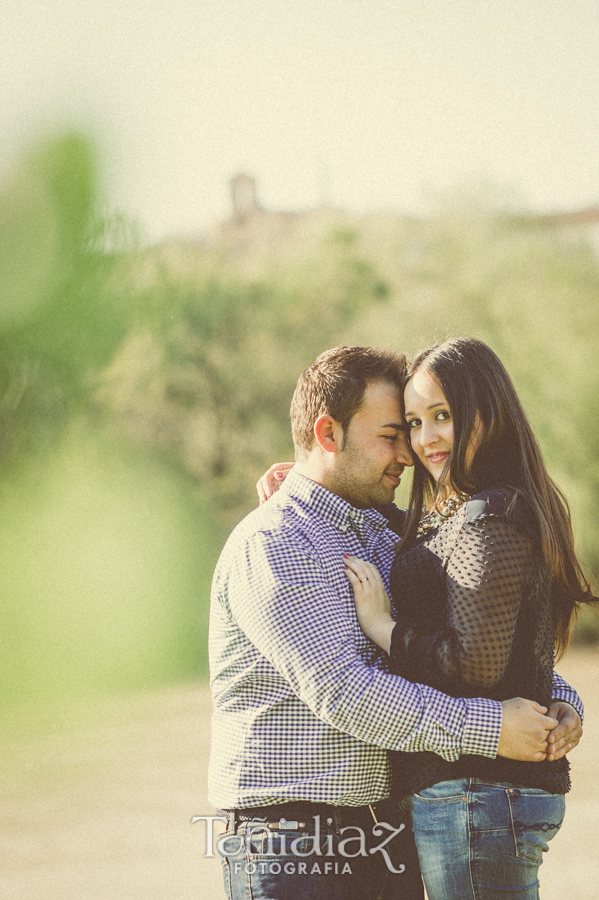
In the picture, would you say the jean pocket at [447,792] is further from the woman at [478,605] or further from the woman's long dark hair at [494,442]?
the woman's long dark hair at [494,442]

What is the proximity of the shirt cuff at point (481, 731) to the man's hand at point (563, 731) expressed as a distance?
0.16 m

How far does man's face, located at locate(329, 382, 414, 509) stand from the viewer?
2.31 m

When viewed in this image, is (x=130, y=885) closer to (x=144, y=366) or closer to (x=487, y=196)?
(x=144, y=366)

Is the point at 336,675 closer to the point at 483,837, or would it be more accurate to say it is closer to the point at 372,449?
the point at 483,837

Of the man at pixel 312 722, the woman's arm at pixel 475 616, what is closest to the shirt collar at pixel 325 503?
the man at pixel 312 722

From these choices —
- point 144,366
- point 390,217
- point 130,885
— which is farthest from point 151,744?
point 390,217

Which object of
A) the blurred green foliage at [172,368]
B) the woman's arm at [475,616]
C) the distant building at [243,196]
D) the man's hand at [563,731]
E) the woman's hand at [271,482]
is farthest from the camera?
the distant building at [243,196]

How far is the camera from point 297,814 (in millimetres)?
2014

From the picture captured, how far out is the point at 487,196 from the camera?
41.0 feet

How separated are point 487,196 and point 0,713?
8.77 m

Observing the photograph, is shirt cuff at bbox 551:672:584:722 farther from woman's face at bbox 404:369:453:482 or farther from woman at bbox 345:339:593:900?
woman's face at bbox 404:369:453:482

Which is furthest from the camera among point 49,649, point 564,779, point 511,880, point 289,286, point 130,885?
point 289,286

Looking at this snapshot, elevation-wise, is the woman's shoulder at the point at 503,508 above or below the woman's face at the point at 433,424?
below

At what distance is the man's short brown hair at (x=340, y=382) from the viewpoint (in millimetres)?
2301
